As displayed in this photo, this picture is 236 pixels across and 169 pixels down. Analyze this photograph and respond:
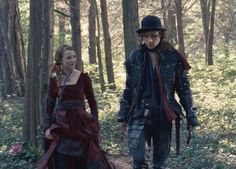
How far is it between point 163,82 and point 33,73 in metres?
4.65

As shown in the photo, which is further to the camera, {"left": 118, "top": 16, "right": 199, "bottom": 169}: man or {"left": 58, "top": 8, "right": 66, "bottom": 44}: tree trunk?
{"left": 58, "top": 8, "right": 66, "bottom": 44}: tree trunk

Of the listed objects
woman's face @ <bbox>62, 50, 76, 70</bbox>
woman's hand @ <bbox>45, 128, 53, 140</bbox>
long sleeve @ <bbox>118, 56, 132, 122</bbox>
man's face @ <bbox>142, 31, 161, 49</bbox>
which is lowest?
woman's hand @ <bbox>45, 128, 53, 140</bbox>

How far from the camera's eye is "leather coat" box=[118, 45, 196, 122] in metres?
6.25

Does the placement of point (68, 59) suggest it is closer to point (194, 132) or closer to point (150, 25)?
point (150, 25)

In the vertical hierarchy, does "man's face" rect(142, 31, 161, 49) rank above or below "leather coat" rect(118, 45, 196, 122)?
above

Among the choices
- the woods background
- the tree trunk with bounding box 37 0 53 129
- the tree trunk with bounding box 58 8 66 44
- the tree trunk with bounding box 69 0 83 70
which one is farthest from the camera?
the tree trunk with bounding box 58 8 66 44

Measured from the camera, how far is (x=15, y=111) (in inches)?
707

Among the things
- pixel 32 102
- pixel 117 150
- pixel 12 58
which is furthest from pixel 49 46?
pixel 12 58

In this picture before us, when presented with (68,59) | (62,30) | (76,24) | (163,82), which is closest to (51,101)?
(68,59)

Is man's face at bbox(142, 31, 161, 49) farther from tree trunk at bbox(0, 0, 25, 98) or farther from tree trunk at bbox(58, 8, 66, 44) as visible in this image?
tree trunk at bbox(58, 8, 66, 44)

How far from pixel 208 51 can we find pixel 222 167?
910 inches

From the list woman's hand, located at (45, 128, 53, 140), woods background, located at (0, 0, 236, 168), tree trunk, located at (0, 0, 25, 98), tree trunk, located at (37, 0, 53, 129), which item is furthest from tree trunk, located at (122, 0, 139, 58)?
tree trunk, located at (0, 0, 25, 98)

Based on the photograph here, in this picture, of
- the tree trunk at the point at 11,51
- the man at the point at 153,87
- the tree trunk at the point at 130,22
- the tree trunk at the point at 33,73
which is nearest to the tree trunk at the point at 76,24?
the tree trunk at the point at 130,22

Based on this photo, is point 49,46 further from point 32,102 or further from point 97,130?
point 97,130
